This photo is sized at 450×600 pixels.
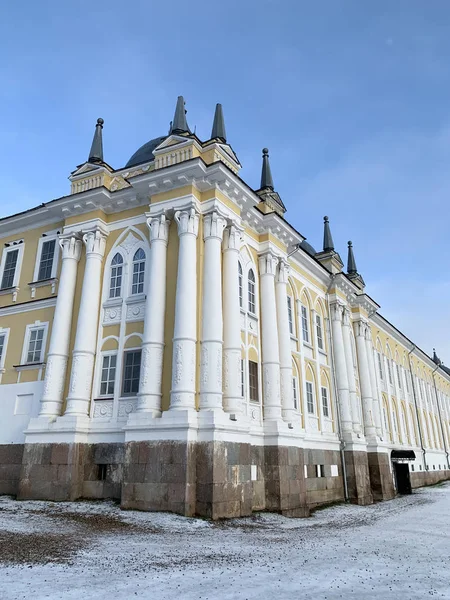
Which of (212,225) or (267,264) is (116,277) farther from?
(267,264)

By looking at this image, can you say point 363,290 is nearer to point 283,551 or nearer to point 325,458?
point 325,458

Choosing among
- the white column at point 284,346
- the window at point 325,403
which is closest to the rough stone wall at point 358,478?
the window at point 325,403

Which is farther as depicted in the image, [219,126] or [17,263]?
[17,263]

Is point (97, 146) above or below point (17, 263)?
above

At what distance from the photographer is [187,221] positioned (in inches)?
636

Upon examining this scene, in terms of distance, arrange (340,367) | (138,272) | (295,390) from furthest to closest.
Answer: (340,367), (295,390), (138,272)

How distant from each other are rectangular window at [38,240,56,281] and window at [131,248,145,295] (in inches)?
174

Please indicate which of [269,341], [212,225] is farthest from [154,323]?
[269,341]

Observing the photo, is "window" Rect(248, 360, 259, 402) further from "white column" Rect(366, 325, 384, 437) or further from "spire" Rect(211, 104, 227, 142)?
"white column" Rect(366, 325, 384, 437)

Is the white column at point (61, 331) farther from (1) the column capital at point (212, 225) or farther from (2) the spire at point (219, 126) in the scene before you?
(2) the spire at point (219, 126)

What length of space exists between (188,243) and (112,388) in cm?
556

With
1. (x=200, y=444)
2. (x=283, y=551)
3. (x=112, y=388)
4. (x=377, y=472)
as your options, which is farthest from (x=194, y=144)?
(x=377, y=472)

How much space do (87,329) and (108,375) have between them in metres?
1.80

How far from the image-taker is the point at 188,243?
627 inches
